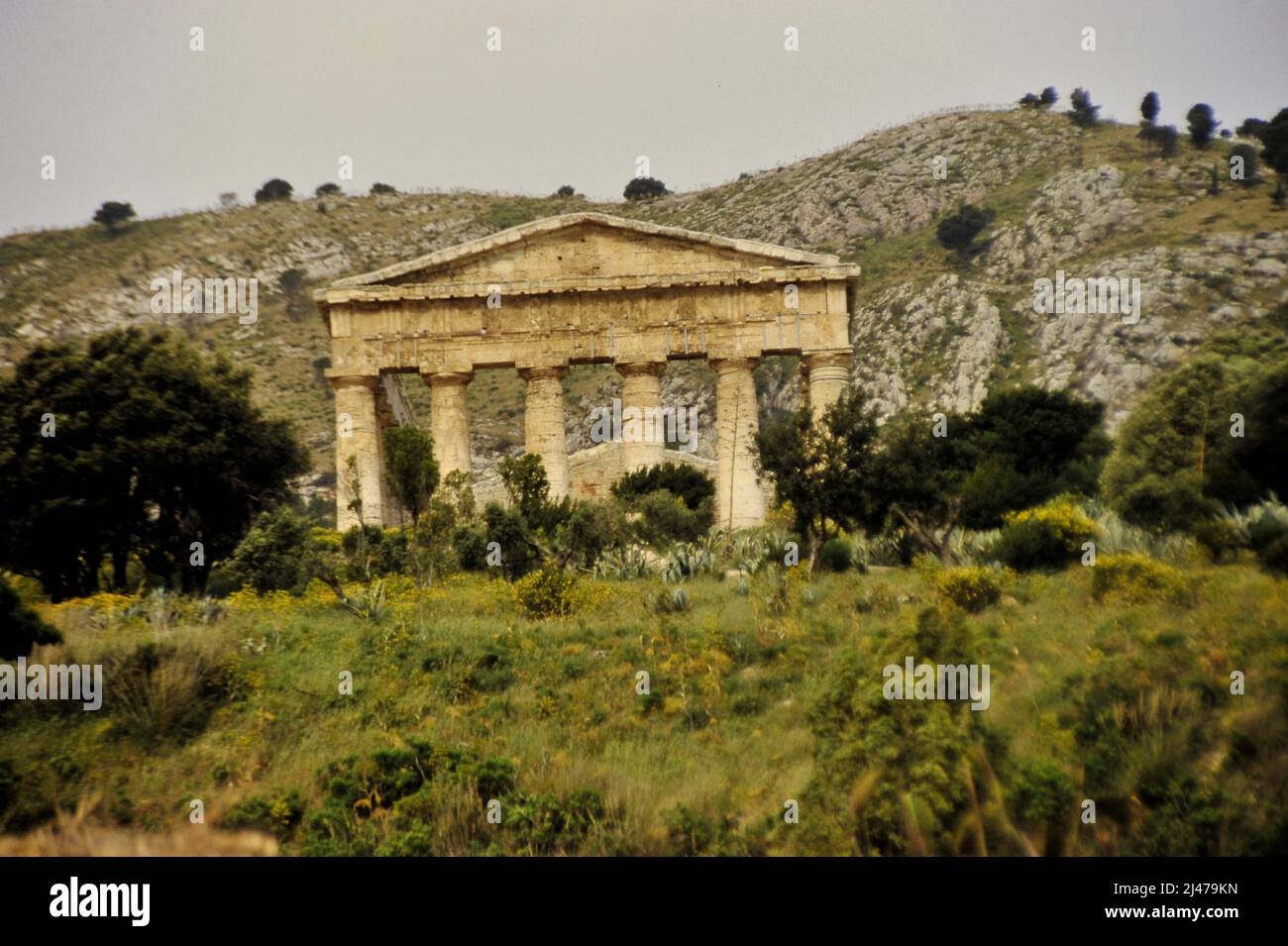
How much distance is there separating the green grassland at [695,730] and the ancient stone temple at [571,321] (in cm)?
1291

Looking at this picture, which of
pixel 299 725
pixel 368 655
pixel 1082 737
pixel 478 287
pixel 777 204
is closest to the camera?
pixel 1082 737

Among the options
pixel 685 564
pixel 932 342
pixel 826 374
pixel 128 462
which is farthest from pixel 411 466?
pixel 932 342

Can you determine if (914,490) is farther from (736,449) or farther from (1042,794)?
(1042,794)

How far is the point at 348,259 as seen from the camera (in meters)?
80.6

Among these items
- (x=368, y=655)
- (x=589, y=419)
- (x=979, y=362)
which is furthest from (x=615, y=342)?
(x=979, y=362)

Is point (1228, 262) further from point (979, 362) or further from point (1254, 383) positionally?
point (1254, 383)

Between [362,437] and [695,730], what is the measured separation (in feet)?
62.6

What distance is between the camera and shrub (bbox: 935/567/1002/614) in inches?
722

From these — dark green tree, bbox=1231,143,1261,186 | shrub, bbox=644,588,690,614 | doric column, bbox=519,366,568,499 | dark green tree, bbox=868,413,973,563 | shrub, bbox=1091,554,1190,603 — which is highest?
dark green tree, bbox=1231,143,1261,186

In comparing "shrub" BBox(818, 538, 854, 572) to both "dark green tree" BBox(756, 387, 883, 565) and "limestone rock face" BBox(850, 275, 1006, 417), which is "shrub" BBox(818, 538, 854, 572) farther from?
"limestone rock face" BBox(850, 275, 1006, 417)

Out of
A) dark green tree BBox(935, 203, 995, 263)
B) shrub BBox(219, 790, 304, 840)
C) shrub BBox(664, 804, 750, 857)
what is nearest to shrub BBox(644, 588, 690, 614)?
shrub BBox(219, 790, 304, 840)

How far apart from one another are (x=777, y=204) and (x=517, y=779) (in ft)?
225

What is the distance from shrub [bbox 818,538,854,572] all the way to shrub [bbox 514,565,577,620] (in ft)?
19.1

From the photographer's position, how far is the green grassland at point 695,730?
1103 cm
